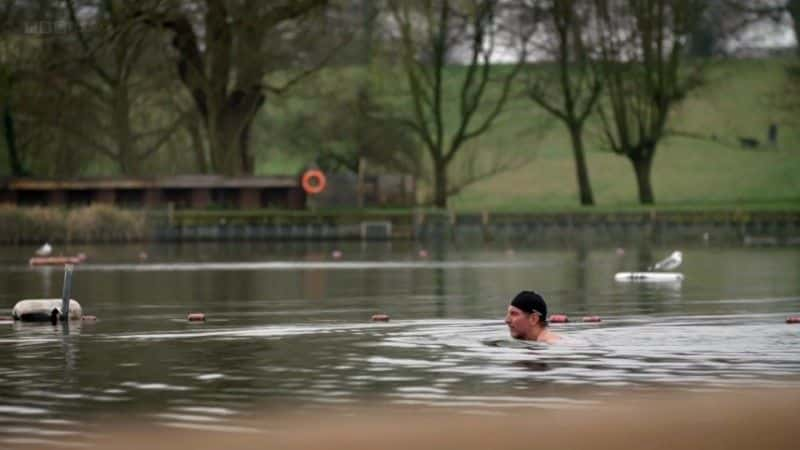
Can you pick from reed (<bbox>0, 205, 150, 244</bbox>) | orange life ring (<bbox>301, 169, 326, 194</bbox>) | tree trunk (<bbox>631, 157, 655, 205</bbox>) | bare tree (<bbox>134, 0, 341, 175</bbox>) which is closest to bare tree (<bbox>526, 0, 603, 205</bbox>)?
tree trunk (<bbox>631, 157, 655, 205</bbox>)

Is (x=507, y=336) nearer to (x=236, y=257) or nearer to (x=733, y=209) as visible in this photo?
(x=236, y=257)

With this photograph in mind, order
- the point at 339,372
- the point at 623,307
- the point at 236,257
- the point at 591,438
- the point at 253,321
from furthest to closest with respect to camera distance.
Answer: the point at 236,257, the point at 623,307, the point at 253,321, the point at 339,372, the point at 591,438

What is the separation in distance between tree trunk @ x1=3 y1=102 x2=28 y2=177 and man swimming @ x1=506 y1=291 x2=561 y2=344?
205 feet

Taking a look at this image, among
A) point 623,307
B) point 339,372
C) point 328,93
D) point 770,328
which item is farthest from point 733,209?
point 339,372

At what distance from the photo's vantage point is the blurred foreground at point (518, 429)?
15.5m

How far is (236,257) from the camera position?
213 ft

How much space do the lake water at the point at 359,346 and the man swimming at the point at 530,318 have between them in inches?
10.0

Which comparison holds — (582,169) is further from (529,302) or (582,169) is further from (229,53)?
(529,302)

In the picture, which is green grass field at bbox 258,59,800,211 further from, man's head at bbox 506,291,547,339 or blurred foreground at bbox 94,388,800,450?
blurred foreground at bbox 94,388,800,450

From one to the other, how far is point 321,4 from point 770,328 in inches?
1981

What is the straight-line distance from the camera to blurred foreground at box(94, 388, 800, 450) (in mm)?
15477

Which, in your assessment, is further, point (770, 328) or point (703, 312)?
point (703, 312)

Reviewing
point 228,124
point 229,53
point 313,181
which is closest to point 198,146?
point 313,181

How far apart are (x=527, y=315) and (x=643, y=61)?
2897 inches
